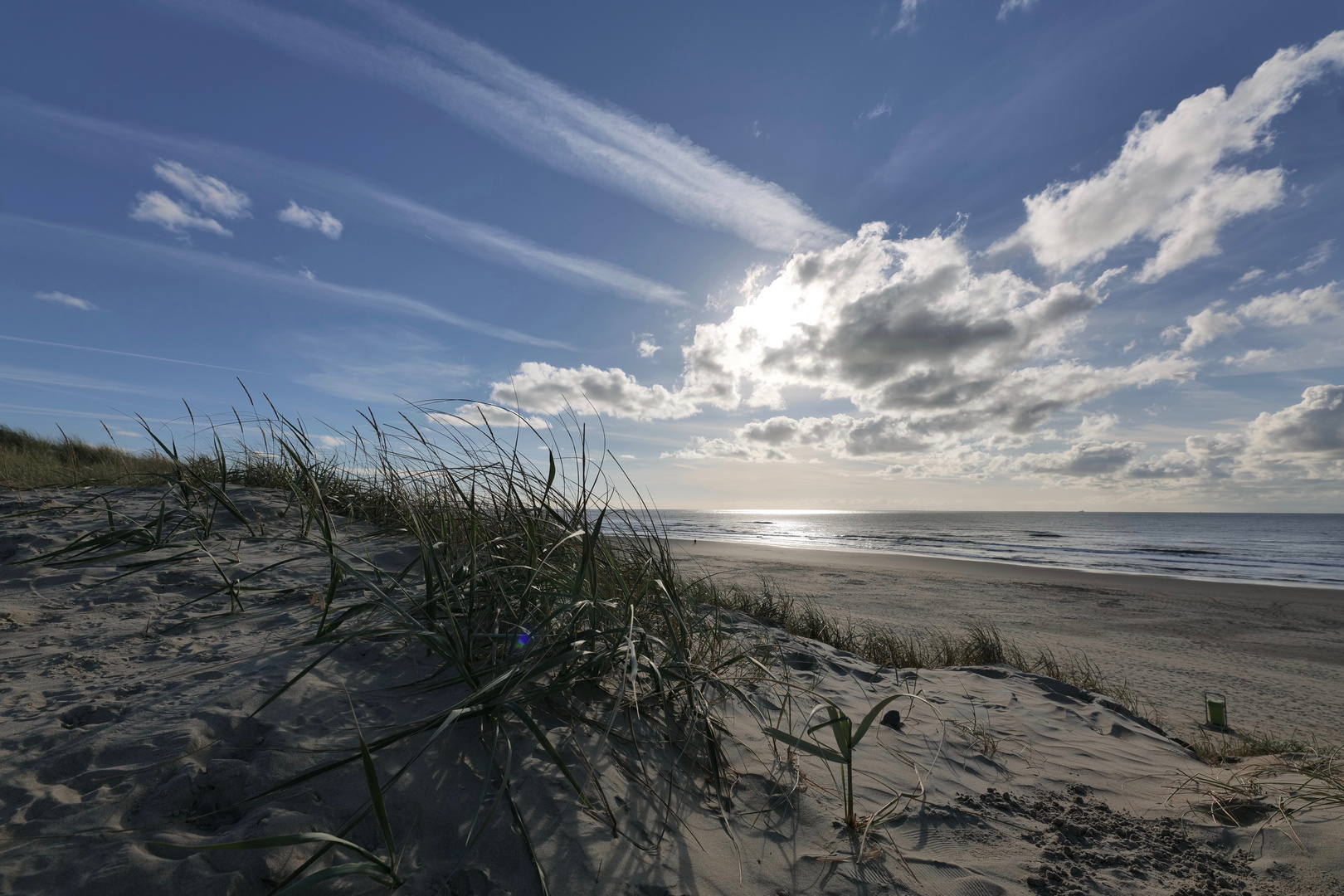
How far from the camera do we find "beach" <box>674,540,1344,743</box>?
5344mm

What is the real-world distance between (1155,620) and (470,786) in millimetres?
13091

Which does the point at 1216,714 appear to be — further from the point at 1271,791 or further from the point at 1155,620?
the point at 1155,620

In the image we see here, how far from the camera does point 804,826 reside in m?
1.81

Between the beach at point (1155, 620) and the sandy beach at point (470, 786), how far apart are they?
2310 mm

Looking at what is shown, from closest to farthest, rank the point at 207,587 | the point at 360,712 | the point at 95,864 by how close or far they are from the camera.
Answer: the point at 95,864, the point at 360,712, the point at 207,587

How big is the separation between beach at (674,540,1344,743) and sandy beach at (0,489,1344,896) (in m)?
2.31

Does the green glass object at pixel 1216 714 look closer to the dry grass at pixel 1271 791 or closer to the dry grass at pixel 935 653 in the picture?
the dry grass at pixel 935 653

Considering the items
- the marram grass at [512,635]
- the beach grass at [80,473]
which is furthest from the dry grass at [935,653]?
the beach grass at [80,473]

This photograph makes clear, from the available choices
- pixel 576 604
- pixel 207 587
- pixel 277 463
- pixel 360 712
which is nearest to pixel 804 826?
pixel 576 604

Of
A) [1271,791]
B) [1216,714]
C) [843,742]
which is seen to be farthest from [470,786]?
[1216,714]

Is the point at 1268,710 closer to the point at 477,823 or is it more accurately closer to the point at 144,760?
the point at 477,823

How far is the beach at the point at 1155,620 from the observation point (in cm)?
534

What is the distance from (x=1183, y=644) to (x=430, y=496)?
34.3 feet

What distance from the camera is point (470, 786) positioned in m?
1.50
